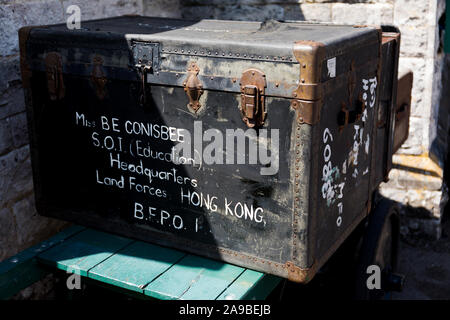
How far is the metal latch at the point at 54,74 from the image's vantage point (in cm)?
270

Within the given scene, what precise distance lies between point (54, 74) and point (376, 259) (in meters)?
2.22

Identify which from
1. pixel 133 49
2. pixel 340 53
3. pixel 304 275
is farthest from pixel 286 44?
pixel 304 275

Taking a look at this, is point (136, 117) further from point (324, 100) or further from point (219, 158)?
point (324, 100)

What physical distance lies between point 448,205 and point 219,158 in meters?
3.68

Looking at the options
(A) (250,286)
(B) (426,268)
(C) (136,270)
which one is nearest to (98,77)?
(C) (136,270)

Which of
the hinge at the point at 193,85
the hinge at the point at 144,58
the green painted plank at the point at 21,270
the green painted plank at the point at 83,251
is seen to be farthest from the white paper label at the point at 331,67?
the green painted plank at the point at 21,270

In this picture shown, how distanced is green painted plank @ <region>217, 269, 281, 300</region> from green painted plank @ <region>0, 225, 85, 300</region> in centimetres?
101

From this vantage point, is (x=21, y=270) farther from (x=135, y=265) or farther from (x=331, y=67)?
(x=331, y=67)

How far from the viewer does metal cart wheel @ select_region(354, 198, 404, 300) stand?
124 inches

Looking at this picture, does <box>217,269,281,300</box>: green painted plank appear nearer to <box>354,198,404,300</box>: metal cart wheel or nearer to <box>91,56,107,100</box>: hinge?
<box>354,198,404,300</box>: metal cart wheel

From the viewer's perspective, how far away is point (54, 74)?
2711 millimetres

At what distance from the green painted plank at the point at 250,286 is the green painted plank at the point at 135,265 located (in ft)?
1.16

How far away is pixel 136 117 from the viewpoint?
2.58 meters

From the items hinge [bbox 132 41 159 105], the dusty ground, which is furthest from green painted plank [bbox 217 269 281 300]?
the dusty ground
